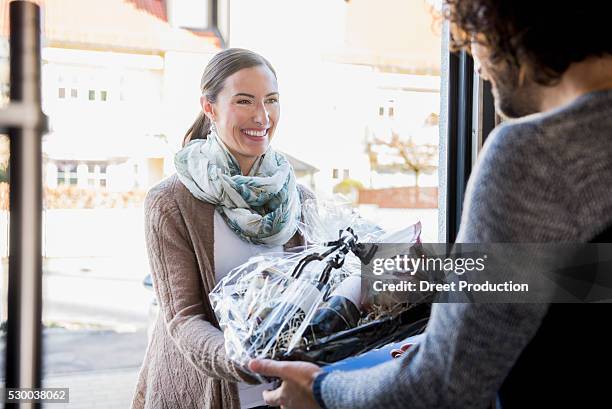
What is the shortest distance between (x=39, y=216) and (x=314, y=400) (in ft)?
1.43

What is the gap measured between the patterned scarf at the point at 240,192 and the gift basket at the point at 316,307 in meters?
0.18

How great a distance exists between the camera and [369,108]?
782 cm

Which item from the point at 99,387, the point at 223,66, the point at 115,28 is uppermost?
the point at 115,28

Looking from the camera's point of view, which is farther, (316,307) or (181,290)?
(181,290)

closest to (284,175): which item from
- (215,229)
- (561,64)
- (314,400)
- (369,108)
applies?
(215,229)

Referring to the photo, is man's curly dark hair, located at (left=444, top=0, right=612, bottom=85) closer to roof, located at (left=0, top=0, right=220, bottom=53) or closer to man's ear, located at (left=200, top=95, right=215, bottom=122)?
man's ear, located at (left=200, top=95, right=215, bottom=122)

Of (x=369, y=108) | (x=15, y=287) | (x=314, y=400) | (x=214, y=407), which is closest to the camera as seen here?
(x=15, y=287)

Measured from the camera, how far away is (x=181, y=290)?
3.59 ft

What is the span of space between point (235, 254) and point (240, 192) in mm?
149

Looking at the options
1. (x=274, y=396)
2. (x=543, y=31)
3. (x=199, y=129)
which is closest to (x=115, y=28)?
(x=199, y=129)

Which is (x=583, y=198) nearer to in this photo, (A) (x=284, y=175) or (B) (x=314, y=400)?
(B) (x=314, y=400)

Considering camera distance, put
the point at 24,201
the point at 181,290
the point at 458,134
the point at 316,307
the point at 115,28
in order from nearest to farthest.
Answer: the point at 24,201 < the point at 316,307 < the point at 181,290 < the point at 458,134 < the point at 115,28

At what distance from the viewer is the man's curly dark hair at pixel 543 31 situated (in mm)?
566

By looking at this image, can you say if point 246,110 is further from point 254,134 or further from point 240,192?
point 240,192
